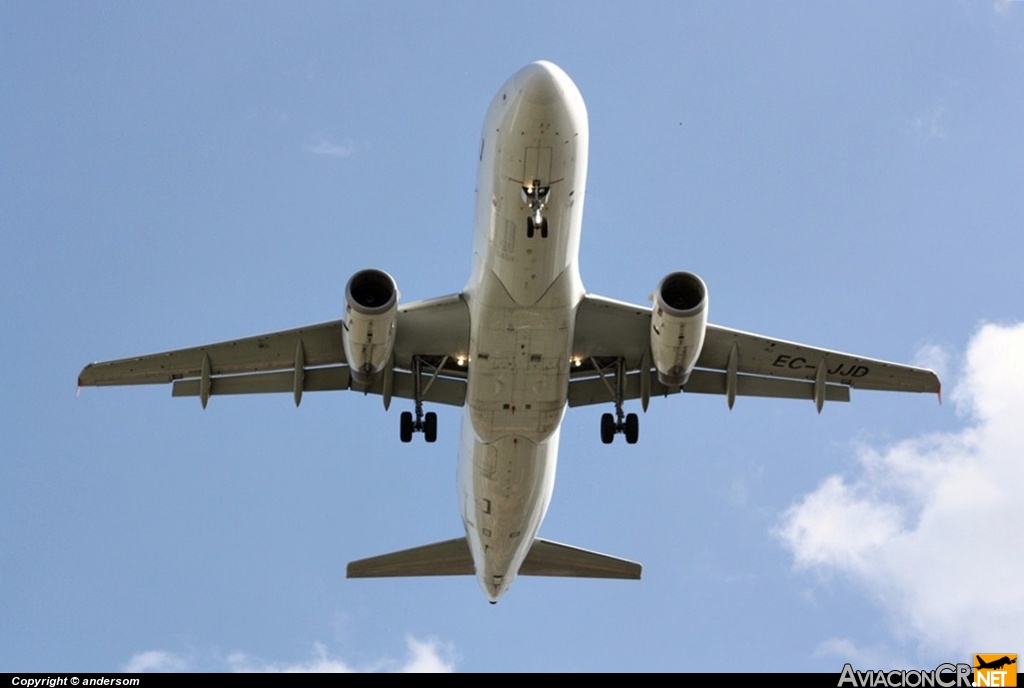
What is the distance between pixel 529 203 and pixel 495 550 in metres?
8.42

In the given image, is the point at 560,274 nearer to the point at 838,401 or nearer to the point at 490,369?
the point at 490,369

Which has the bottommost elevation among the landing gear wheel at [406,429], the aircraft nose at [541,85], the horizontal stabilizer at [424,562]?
the horizontal stabilizer at [424,562]

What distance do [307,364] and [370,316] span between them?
3.93 metres

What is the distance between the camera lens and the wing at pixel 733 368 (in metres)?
26.1

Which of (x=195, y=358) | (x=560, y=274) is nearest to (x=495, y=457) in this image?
(x=560, y=274)

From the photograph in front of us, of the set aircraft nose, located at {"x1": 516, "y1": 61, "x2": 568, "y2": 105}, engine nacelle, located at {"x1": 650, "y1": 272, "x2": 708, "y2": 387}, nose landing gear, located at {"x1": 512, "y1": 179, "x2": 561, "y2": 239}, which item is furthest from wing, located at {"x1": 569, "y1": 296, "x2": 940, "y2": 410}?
aircraft nose, located at {"x1": 516, "y1": 61, "x2": 568, "y2": 105}

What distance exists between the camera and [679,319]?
77.7ft

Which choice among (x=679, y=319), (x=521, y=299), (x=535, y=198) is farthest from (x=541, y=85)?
(x=679, y=319)

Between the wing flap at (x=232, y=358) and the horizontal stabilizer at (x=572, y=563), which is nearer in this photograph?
the wing flap at (x=232, y=358)

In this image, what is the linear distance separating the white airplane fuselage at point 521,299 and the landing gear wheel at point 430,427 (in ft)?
1.92

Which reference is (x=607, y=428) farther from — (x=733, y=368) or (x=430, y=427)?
(x=430, y=427)

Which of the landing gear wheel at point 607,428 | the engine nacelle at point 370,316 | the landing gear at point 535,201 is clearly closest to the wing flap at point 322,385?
the landing gear wheel at point 607,428

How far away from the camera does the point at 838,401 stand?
28.0 metres

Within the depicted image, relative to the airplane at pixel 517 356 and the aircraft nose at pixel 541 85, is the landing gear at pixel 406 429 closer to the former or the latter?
the airplane at pixel 517 356
